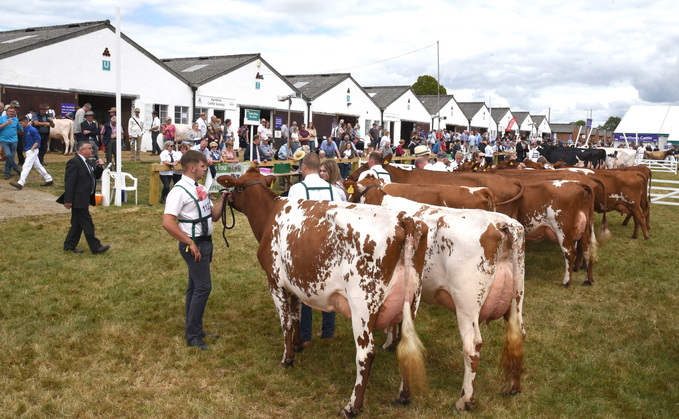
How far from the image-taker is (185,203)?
500 cm

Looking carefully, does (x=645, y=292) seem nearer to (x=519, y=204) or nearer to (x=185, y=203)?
(x=519, y=204)

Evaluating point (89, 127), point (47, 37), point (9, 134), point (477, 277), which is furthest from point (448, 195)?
point (47, 37)

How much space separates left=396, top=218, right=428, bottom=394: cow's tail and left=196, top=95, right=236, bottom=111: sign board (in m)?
22.7

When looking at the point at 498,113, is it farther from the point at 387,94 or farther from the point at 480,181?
the point at 480,181

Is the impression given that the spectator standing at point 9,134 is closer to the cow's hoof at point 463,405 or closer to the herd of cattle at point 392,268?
the herd of cattle at point 392,268

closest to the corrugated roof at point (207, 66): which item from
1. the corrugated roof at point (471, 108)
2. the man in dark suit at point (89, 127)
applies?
the man in dark suit at point (89, 127)

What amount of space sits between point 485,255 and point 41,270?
21.9 ft

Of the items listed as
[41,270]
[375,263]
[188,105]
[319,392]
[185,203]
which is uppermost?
[188,105]

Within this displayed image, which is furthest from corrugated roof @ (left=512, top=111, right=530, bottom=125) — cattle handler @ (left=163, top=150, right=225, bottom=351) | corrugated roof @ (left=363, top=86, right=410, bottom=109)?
cattle handler @ (left=163, top=150, right=225, bottom=351)

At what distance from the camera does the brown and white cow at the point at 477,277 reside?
14.5ft

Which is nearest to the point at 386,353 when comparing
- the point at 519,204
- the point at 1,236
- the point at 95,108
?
the point at 519,204

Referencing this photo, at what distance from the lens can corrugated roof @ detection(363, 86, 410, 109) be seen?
38812 millimetres

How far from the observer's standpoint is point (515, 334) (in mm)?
4465

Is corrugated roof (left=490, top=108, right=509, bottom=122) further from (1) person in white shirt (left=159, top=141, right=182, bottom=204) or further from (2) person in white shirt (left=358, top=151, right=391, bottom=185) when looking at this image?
(2) person in white shirt (left=358, top=151, right=391, bottom=185)
